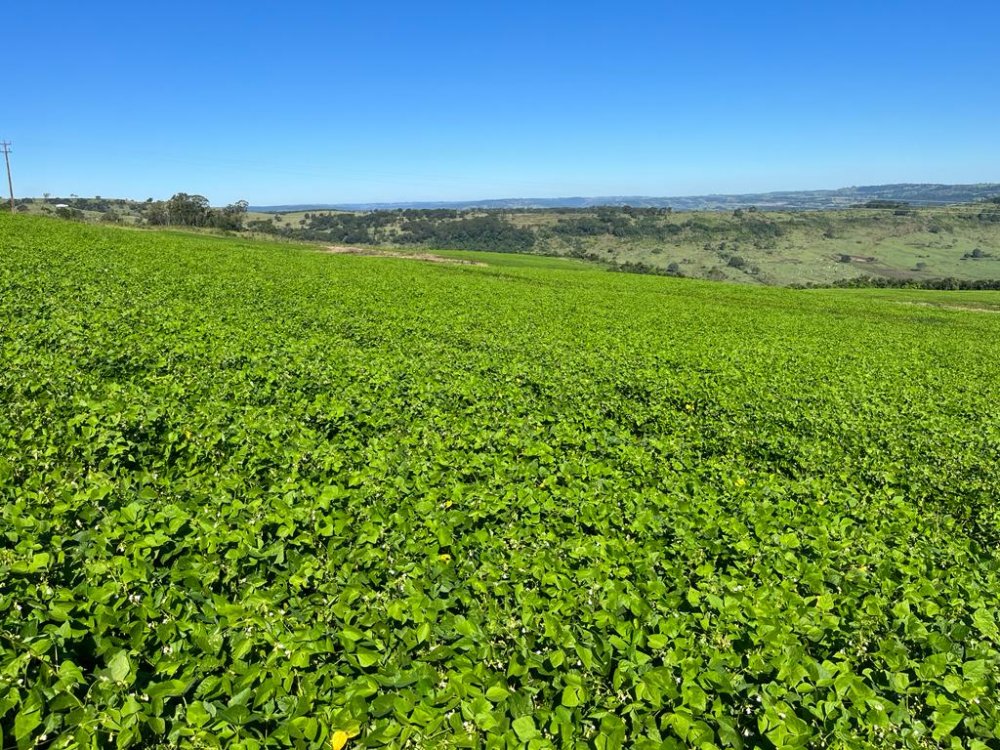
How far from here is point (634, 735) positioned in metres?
3.41

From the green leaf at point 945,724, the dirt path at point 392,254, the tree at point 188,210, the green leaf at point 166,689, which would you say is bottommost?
the green leaf at point 945,724

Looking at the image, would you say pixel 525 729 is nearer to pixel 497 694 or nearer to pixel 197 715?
pixel 497 694

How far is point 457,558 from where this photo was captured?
5.42 m

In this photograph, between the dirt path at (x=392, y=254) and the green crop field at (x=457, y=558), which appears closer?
the green crop field at (x=457, y=558)

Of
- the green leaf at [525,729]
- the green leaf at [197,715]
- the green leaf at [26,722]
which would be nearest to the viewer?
the green leaf at [26,722]

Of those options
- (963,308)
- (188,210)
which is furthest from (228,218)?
(963,308)

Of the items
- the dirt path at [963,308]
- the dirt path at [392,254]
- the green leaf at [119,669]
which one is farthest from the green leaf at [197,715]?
the dirt path at [963,308]

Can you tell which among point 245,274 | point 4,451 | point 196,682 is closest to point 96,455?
point 4,451

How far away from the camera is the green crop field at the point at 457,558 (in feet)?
11.2

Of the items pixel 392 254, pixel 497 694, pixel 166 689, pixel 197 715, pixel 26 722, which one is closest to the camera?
pixel 26 722

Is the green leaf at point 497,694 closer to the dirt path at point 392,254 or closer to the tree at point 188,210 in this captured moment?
the dirt path at point 392,254

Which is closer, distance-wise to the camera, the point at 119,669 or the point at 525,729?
the point at 119,669

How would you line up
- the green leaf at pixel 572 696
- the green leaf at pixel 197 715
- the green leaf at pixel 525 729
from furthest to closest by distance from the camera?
the green leaf at pixel 572 696 → the green leaf at pixel 525 729 → the green leaf at pixel 197 715

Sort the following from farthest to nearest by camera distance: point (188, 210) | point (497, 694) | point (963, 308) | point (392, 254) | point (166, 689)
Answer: point (188, 210) < point (392, 254) < point (963, 308) < point (497, 694) < point (166, 689)
